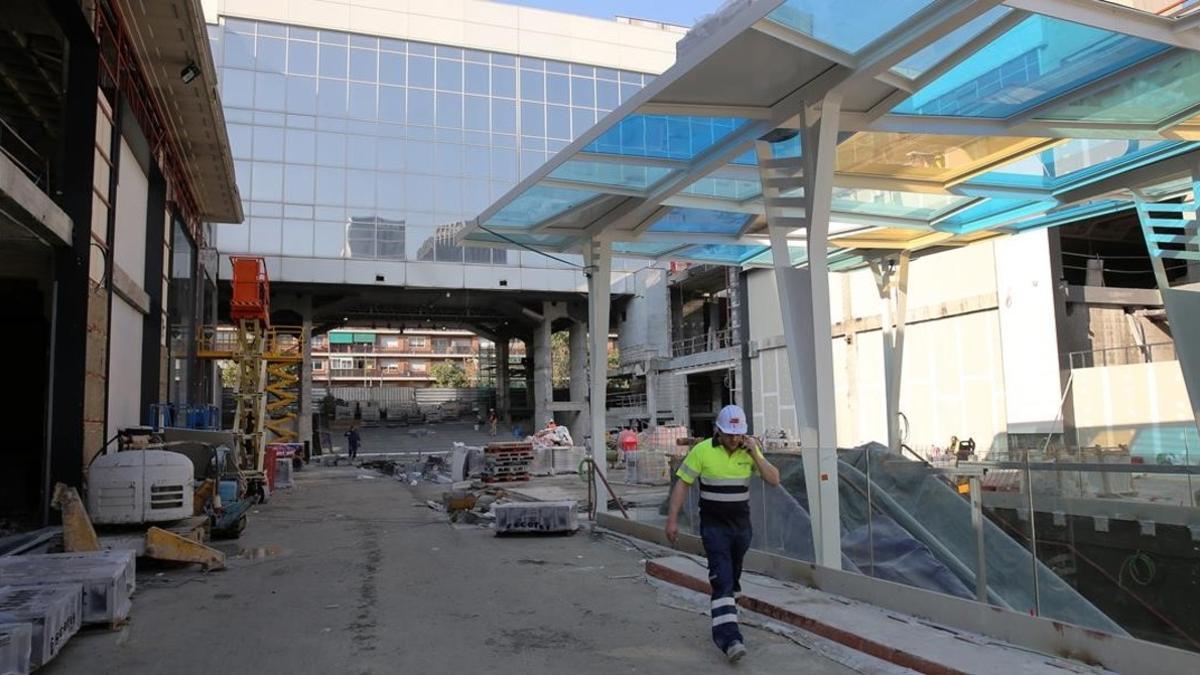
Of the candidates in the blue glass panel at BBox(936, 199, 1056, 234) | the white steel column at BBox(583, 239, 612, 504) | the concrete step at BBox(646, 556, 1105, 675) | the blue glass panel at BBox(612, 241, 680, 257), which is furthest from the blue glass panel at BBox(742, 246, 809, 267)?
the concrete step at BBox(646, 556, 1105, 675)

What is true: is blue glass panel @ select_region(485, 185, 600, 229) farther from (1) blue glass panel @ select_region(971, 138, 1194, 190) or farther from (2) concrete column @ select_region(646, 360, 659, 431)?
(2) concrete column @ select_region(646, 360, 659, 431)

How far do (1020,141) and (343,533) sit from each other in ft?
40.1

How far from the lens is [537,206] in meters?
12.4

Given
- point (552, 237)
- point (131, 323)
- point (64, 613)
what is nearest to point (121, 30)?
point (131, 323)

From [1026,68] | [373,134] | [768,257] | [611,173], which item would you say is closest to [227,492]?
[611,173]

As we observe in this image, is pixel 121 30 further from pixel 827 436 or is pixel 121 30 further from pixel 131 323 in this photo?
pixel 827 436

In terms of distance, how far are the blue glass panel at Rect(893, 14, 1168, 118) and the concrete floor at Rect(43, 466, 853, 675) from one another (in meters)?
6.21

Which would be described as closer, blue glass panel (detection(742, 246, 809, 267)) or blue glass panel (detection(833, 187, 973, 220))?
blue glass panel (detection(833, 187, 973, 220))

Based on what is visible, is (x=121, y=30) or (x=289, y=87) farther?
(x=289, y=87)

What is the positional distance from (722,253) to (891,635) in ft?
35.1

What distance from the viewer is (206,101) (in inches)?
688

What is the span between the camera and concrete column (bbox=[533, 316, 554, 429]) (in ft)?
164

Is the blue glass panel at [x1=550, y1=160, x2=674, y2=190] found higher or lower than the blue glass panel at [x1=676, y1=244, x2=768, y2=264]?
higher

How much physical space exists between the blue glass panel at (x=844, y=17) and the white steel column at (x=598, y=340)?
6662 millimetres
